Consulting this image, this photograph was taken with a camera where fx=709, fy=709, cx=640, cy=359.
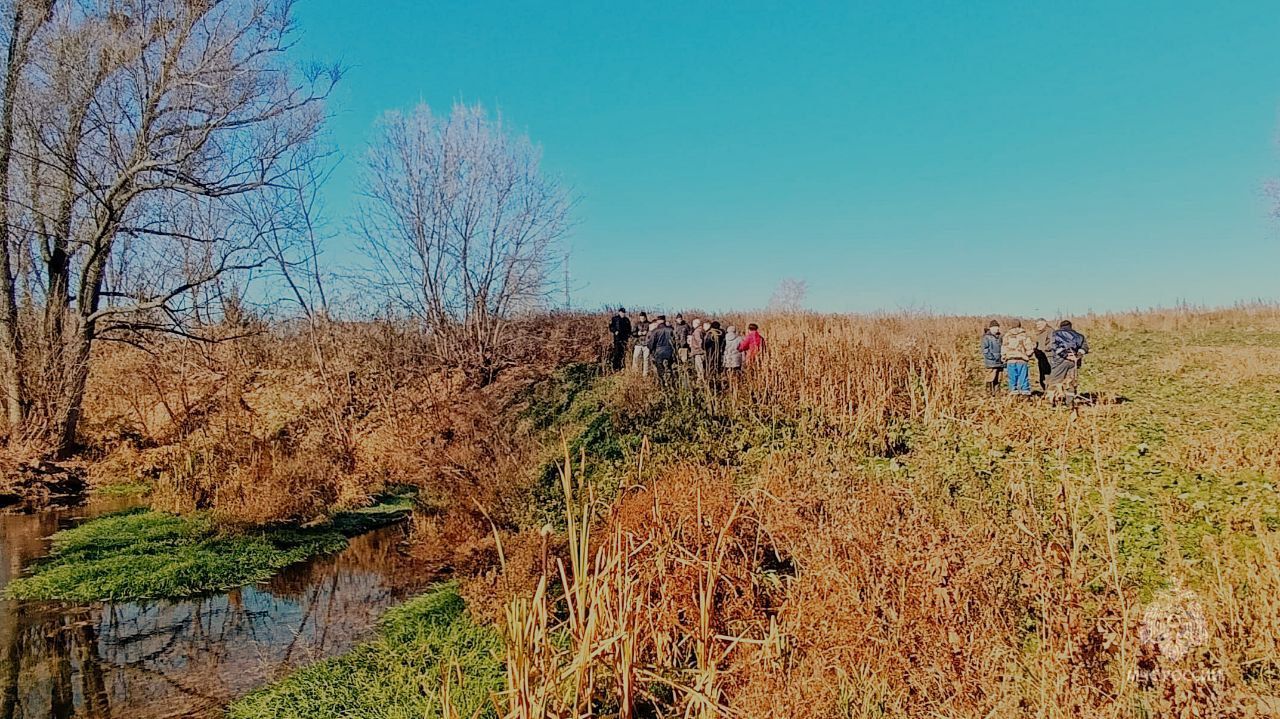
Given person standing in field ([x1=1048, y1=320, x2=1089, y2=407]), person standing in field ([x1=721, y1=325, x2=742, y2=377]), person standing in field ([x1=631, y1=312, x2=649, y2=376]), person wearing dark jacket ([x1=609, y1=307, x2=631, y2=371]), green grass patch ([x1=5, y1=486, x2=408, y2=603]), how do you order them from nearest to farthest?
green grass patch ([x1=5, y1=486, x2=408, y2=603]), person standing in field ([x1=1048, y1=320, x2=1089, y2=407]), person standing in field ([x1=721, y1=325, x2=742, y2=377]), person standing in field ([x1=631, y1=312, x2=649, y2=376]), person wearing dark jacket ([x1=609, y1=307, x2=631, y2=371])

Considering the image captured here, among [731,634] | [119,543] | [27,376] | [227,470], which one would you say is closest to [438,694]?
[731,634]

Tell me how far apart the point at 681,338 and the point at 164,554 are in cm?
1003

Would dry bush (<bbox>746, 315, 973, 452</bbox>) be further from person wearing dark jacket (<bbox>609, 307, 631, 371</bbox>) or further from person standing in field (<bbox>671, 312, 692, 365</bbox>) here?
person wearing dark jacket (<bbox>609, 307, 631, 371</bbox>)

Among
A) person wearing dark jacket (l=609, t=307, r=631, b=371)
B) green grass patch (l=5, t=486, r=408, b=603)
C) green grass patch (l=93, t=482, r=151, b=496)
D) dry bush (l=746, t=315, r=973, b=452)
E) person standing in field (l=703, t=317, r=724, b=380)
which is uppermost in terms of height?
person wearing dark jacket (l=609, t=307, r=631, b=371)

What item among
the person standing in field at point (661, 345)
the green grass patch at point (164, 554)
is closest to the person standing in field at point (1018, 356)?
the person standing in field at point (661, 345)

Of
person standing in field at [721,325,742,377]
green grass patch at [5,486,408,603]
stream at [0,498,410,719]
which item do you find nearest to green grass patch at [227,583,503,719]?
stream at [0,498,410,719]

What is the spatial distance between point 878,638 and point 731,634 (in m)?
0.99

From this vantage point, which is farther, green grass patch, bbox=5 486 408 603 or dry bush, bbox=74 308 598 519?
dry bush, bbox=74 308 598 519

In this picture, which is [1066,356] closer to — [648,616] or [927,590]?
[927,590]

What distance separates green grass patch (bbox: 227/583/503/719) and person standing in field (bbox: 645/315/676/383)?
7.76m

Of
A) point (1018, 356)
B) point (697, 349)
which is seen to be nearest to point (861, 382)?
point (1018, 356)

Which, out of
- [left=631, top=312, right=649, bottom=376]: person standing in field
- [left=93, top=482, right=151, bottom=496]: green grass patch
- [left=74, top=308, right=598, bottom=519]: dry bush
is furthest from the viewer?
[left=631, top=312, right=649, bottom=376]: person standing in field

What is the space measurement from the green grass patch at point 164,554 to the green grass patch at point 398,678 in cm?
292

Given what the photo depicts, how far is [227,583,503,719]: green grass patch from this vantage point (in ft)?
17.1
